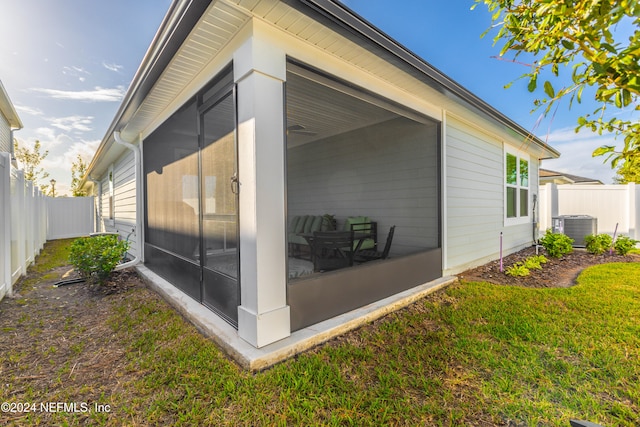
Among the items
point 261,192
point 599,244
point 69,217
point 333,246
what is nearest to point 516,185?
point 599,244

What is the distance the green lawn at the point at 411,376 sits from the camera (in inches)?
66.8

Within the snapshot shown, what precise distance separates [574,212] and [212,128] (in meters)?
10.9

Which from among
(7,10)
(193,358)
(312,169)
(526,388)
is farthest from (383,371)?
(7,10)

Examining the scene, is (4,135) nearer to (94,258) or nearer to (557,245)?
(94,258)

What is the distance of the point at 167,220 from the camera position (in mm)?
4148

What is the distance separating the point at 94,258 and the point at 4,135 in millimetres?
8808

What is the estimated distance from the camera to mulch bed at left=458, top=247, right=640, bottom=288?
4.54 metres

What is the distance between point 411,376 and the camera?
2.07 meters

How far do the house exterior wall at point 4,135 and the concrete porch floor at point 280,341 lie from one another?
9.57 meters

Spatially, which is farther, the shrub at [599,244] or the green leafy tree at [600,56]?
the shrub at [599,244]

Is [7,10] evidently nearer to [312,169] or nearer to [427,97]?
[312,169]

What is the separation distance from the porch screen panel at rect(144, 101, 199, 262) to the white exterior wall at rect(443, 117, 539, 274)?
3.65 metres

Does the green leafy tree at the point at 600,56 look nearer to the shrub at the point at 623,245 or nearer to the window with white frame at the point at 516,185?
the window with white frame at the point at 516,185

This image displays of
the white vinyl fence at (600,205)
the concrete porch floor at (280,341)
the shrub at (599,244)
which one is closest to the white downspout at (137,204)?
the concrete porch floor at (280,341)
